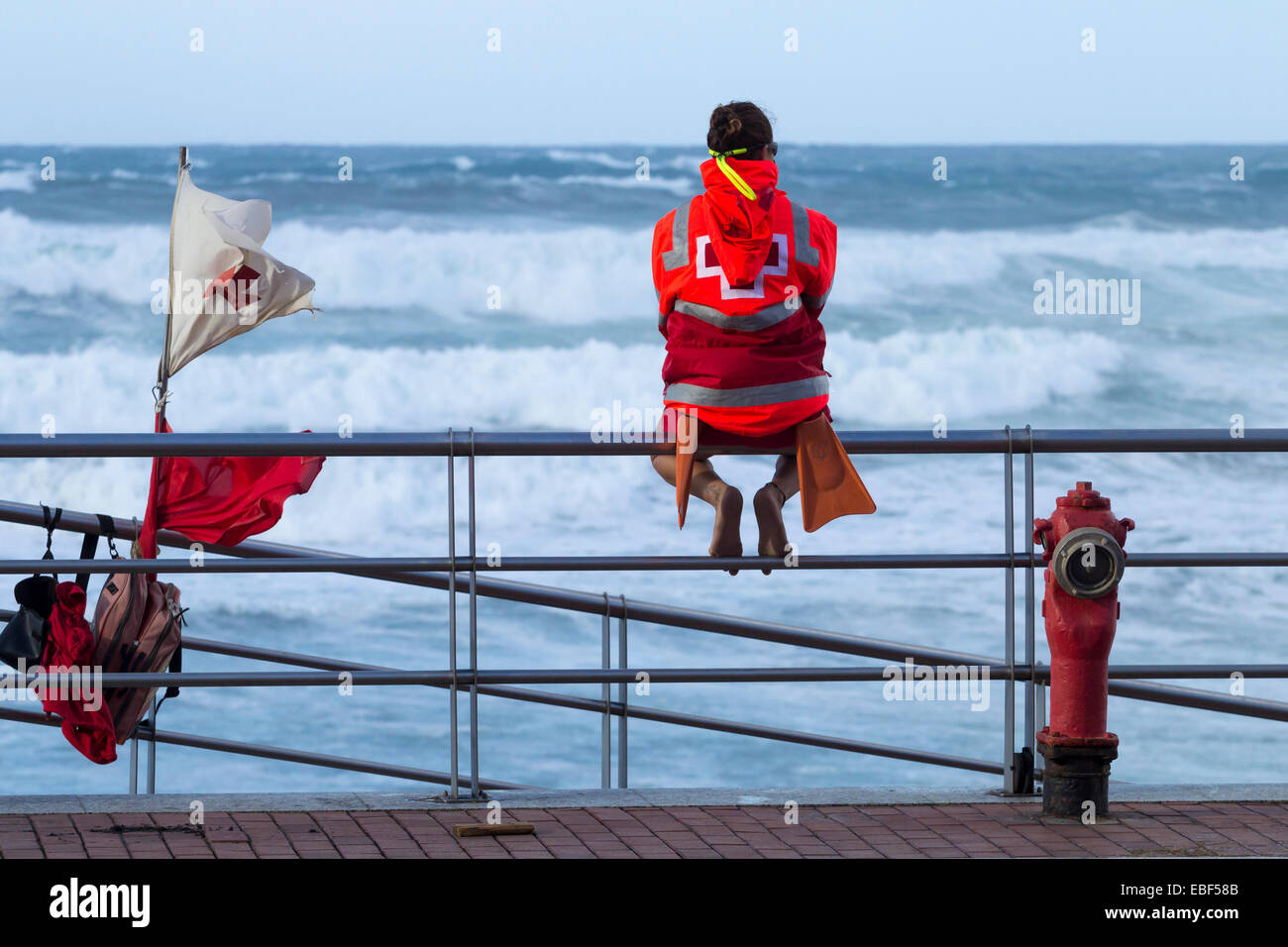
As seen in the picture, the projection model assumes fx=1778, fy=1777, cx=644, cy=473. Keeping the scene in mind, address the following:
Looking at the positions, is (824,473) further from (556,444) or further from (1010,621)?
(556,444)

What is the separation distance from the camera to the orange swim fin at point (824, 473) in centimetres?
529

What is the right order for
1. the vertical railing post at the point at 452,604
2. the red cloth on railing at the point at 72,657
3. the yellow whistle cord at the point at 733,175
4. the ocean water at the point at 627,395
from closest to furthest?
the vertical railing post at the point at 452,604
the yellow whistle cord at the point at 733,175
the red cloth on railing at the point at 72,657
the ocean water at the point at 627,395

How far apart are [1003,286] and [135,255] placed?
16.2 metres

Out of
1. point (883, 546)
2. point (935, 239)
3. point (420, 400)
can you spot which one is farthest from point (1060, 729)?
point (935, 239)

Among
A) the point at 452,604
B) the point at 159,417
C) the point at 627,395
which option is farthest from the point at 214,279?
the point at 627,395

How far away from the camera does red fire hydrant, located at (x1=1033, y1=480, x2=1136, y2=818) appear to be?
5.04 m

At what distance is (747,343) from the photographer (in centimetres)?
535

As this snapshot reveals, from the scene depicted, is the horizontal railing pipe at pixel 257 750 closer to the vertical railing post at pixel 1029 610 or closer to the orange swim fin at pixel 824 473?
the orange swim fin at pixel 824 473

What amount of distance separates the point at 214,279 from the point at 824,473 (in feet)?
6.77

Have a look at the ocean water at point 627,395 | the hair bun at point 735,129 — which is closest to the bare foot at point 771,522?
the hair bun at point 735,129

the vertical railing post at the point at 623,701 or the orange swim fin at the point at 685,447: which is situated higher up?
the orange swim fin at the point at 685,447

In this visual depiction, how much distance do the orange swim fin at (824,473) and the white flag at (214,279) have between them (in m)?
1.74

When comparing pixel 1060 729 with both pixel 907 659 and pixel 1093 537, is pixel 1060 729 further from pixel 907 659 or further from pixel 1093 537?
pixel 907 659
